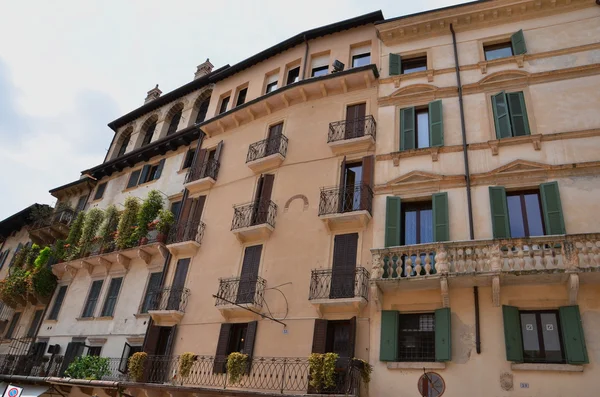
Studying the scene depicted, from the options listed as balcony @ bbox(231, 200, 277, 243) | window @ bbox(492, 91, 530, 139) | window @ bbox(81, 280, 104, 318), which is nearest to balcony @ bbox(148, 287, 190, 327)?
balcony @ bbox(231, 200, 277, 243)

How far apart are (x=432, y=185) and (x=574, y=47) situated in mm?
7229

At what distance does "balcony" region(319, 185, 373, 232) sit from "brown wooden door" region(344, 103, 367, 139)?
2.35 m

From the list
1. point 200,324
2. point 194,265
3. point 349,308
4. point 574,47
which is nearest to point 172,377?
point 200,324

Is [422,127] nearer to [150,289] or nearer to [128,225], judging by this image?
[150,289]

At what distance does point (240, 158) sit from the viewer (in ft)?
67.9

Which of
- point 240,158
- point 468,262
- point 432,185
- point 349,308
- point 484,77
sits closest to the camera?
point 468,262

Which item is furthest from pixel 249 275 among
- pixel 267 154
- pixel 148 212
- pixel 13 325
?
pixel 13 325

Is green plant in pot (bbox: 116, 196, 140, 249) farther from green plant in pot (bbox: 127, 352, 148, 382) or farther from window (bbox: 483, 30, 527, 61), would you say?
window (bbox: 483, 30, 527, 61)

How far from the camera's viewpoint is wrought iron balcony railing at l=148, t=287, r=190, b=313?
59.3ft

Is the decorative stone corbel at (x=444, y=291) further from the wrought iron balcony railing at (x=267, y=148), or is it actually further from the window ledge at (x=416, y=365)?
the wrought iron balcony railing at (x=267, y=148)

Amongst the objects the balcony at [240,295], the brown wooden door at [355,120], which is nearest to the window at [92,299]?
the balcony at [240,295]

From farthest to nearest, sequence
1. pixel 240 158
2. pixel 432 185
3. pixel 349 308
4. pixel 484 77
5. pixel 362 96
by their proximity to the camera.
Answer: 1. pixel 240 158
2. pixel 362 96
3. pixel 484 77
4. pixel 432 185
5. pixel 349 308

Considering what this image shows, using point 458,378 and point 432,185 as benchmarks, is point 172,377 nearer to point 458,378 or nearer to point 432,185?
point 458,378

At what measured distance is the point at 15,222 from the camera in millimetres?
34719
